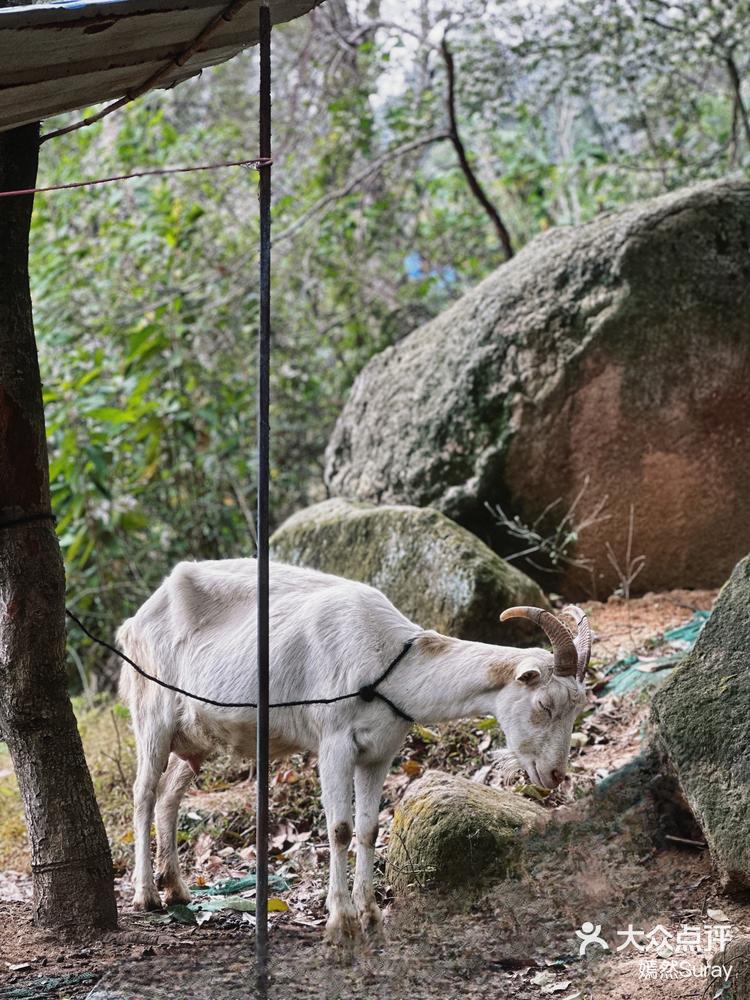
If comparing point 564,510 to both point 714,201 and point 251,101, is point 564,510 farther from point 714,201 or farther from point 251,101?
point 251,101

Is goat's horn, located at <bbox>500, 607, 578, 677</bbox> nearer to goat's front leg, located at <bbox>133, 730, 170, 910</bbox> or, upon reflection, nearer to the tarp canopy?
goat's front leg, located at <bbox>133, 730, 170, 910</bbox>

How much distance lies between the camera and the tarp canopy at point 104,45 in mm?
3178

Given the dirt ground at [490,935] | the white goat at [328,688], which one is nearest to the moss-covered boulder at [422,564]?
the dirt ground at [490,935]

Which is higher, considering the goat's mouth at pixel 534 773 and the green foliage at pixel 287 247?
the green foliage at pixel 287 247

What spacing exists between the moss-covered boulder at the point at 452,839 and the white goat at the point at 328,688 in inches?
11.3

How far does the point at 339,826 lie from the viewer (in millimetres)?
4309

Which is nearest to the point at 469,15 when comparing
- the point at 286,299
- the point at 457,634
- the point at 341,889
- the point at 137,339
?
the point at 286,299

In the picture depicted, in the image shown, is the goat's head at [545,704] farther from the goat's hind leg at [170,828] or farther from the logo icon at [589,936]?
the goat's hind leg at [170,828]

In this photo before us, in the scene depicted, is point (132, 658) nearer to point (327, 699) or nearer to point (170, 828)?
point (170, 828)

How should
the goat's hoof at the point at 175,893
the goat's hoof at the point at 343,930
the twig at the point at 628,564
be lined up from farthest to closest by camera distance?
the twig at the point at 628,564, the goat's hoof at the point at 175,893, the goat's hoof at the point at 343,930

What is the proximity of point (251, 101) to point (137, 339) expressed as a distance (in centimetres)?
691

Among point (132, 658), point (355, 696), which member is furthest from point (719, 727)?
point (132, 658)

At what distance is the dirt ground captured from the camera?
374cm

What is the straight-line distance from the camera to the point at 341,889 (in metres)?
4.20
